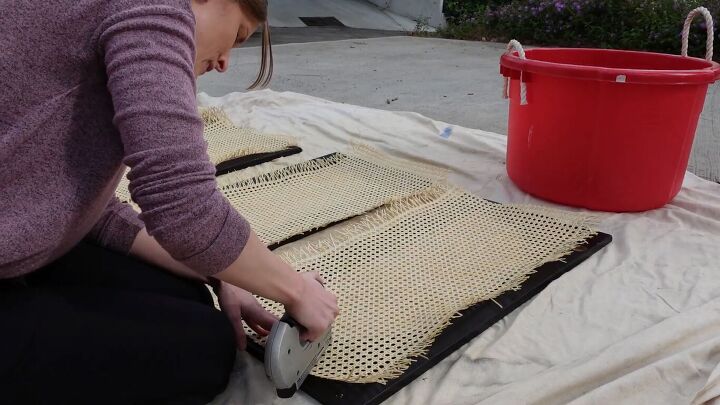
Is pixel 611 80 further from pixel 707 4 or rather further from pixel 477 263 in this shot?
pixel 707 4

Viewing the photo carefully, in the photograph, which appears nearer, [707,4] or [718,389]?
[718,389]

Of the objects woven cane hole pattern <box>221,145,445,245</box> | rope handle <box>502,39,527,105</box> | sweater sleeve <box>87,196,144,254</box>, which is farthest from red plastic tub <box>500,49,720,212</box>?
sweater sleeve <box>87,196,144,254</box>

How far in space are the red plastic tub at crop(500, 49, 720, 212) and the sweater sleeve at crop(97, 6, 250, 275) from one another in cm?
112

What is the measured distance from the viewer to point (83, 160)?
0.69 m

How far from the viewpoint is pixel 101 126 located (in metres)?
0.69

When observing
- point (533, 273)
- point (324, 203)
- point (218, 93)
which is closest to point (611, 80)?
point (533, 273)

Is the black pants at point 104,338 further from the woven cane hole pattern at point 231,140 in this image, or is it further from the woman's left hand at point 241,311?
the woven cane hole pattern at point 231,140

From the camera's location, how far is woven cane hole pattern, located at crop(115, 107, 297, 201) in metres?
2.00

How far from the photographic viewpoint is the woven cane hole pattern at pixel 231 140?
200 cm

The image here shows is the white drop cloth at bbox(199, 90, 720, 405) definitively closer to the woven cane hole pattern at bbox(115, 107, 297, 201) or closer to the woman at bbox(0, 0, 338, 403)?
the woman at bbox(0, 0, 338, 403)

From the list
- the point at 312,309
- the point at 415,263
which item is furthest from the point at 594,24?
the point at 312,309

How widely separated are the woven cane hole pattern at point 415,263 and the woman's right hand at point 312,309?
157 millimetres

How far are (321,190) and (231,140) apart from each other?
53 centimetres

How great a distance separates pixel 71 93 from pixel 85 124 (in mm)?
35
